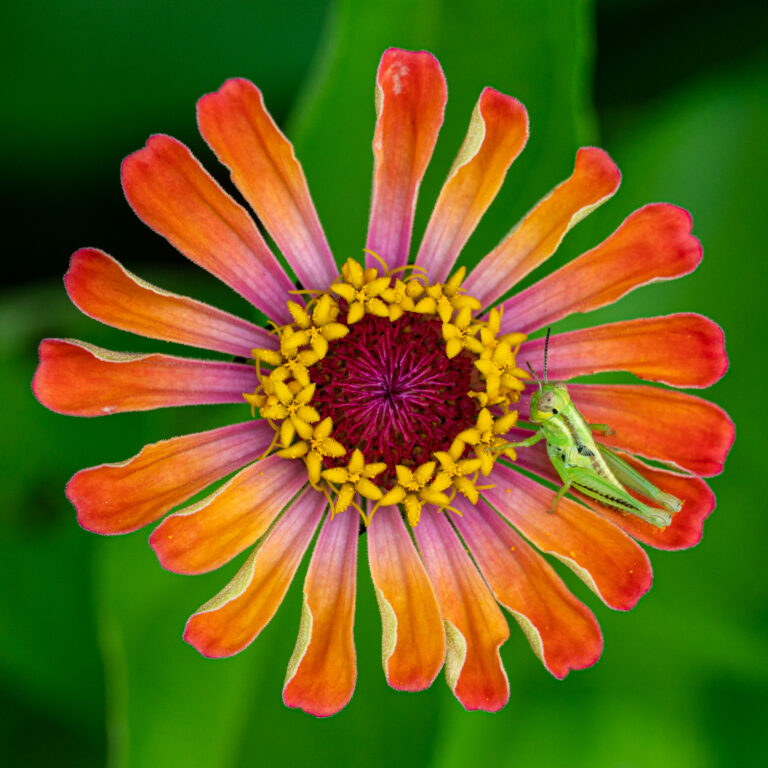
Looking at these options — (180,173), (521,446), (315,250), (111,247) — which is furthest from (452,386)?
(111,247)

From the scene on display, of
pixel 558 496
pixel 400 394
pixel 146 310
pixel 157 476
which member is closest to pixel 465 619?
pixel 558 496

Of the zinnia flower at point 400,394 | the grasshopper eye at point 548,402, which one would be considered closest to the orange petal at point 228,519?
the zinnia flower at point 400,394

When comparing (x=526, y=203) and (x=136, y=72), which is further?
(x=136, y=72)

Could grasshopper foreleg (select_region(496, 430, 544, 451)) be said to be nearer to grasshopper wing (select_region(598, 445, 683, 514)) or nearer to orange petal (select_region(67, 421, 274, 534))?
grasshopper wing (select_region(598, 445, 683, 514))

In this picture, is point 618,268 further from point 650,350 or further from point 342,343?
point 342,343

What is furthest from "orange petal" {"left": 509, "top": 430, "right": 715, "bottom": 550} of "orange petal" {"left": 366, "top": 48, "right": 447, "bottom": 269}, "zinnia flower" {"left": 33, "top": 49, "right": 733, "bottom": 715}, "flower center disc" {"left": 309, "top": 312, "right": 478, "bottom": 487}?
"orange petal" {"left": 366, "top": 48, "right": 447, "bottom": 269}

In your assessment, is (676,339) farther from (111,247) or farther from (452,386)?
(111,247)

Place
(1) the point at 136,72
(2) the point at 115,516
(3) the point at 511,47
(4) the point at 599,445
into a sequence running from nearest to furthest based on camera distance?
(2) the point at 115,516
(4) the point at 599,445
(3) the point at 511,47
(1) the point at 136,72
